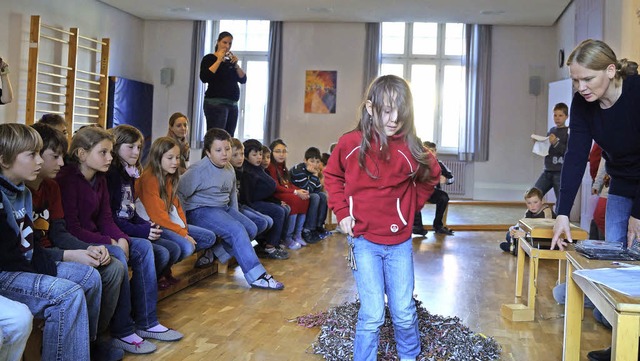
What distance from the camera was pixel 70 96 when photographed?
28.8 ft

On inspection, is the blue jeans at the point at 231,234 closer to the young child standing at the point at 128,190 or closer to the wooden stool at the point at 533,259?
the young child standing at the point at 128,190

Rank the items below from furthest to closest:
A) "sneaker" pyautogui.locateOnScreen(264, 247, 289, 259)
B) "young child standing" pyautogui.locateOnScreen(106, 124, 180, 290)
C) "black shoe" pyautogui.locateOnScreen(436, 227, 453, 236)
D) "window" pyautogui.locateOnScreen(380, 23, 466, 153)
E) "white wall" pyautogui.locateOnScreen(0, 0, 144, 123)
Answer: "window" pyautogui.locateOnScreen(380, 23, 466, 153) → "white wall" pyautogui.locateOnScreen(0, 0, 144, 123) → "black shoe" pyautogui.locateOnScreen(436, 227, 453, 236) → "sneaker" pyautogui.locateOnScreen(264, 247, 289, 259) → "young child standing" pyautogui.locateOnScreen(106, 124, 180, 290)

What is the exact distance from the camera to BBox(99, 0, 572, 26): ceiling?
9398mm

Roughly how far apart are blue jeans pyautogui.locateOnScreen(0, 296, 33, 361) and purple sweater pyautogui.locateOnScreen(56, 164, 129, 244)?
0.77 m

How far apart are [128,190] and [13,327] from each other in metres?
1.31

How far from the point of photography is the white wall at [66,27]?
25.9 feet

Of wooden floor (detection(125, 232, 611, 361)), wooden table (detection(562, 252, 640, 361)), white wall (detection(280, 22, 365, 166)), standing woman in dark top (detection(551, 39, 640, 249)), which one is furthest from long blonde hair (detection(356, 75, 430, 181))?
white wall (detection(280, 22, 365, 166))

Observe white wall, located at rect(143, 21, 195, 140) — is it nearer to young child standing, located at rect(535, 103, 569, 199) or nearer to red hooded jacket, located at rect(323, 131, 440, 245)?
young child standing, located at rect(535, 103, 569, 199)

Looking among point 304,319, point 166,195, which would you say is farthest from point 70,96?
point 304,319

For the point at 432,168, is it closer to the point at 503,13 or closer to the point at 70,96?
the point at 70,96


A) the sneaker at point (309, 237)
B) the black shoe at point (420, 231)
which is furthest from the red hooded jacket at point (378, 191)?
the black shoe at point (420, 231)

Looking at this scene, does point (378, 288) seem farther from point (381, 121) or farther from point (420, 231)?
point (420, 231)

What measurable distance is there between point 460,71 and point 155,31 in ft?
17.4

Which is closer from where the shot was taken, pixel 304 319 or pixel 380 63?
pixel 304 319
